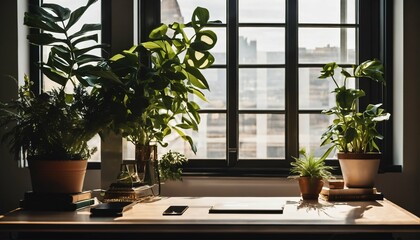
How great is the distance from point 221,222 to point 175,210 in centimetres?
39

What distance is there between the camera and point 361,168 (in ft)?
10.8

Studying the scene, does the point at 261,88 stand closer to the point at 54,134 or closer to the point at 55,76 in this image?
the point at 55,76

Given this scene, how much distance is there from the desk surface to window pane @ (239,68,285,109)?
122cm

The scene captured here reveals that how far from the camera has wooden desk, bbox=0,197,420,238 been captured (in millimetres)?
2463

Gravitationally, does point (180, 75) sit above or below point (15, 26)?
below

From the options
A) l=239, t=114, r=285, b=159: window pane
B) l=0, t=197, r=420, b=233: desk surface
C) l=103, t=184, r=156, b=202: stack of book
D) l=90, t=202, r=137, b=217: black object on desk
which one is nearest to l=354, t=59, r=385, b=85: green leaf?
l=239, t=114, r=285, b=159: window pane

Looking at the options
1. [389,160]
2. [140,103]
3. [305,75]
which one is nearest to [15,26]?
[140,103]

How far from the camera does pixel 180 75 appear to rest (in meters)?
3.23

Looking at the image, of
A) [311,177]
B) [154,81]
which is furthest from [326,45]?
[154,81]

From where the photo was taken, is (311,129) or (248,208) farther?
(311,129)

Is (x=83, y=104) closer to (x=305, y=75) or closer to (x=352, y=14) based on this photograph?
(x=305, y=75)

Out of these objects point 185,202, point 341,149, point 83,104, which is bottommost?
point 185,202

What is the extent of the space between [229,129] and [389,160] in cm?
111

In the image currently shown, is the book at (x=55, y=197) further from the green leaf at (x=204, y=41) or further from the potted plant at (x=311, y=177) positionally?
the potted plant at (x=311, y=177)
